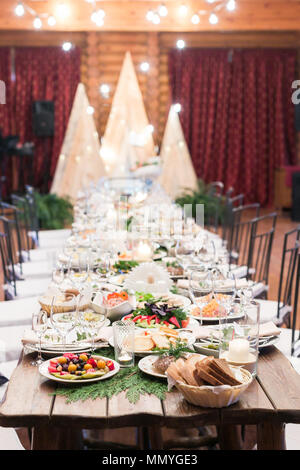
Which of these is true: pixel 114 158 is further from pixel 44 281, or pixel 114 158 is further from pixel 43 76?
pixel 44 281

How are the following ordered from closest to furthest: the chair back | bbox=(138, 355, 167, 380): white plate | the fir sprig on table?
the fir sprig on table
bbox=(138, 355, 167, 380): white plate
the chair back

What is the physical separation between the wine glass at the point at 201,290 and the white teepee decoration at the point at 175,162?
7460 millimetres

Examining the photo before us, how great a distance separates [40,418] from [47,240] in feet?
15.0

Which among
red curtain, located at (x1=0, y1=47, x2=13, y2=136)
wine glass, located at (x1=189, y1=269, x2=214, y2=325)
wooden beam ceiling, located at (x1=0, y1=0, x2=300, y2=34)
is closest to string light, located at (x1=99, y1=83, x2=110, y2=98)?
wooden beam ceiling, located at (x1=0, y1=0, x2=300, y2=34)

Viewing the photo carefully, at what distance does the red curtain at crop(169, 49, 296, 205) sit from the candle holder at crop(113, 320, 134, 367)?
9.72 metres

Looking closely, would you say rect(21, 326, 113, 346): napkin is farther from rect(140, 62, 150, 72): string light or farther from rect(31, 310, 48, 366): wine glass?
rect(140, 62, 150, 72): string light

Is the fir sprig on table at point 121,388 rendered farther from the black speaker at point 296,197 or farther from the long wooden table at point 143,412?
the black speaker at point 296,197

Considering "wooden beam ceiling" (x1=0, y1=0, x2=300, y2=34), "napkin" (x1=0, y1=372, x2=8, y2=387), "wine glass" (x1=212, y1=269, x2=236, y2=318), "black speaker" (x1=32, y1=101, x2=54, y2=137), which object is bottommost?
"napkin" (x1=0, y1=372, x2=8, y2=387)

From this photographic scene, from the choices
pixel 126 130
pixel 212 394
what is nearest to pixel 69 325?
pixel 212 394

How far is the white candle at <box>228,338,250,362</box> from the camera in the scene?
220cm

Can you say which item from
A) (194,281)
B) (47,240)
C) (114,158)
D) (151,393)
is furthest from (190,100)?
(151,393)

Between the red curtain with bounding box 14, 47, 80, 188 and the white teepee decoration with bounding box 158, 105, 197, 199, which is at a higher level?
the red curtain with bounding box 14, 47, 80, 188

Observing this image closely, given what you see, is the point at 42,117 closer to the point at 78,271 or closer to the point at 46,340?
the point at 78,271

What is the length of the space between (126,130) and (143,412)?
8.81 meters
